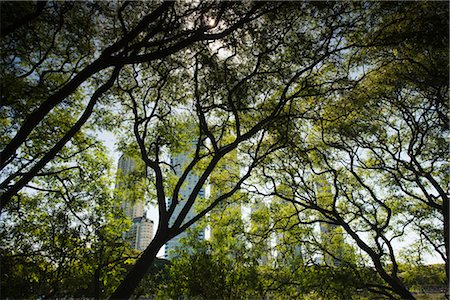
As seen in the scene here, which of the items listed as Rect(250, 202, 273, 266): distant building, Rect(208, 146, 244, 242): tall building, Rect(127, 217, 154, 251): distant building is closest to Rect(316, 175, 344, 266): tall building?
Rect(250, 202, 273, 266): distant building

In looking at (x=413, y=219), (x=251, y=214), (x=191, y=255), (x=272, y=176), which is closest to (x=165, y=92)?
(x=272, y=176)

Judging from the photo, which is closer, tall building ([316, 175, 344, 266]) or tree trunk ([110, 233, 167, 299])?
tree trunk ([110, 233, 167, 299])

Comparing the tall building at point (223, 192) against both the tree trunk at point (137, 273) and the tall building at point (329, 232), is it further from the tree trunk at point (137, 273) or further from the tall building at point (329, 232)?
the tree trunk at point (137, 273)

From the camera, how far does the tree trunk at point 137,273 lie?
6.33m

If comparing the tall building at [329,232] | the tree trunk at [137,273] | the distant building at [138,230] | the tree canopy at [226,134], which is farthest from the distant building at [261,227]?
the tree trunk at [137,273]

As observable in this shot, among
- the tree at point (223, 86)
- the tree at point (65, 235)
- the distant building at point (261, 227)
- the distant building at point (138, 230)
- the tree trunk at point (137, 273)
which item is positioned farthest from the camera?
the distant building at point (261, 227)

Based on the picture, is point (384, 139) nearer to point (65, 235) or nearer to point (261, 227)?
point (261, 227)

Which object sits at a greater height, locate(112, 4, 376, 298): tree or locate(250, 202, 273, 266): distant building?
locate(112, 4, 376, 298): tree

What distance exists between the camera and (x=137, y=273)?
6680mm

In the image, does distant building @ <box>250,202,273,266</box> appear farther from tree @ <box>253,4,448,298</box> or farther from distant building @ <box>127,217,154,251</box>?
distant building @ <box>127,217,154,251</box>

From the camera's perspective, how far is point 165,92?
1016 cm

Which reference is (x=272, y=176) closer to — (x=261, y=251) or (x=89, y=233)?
(x=261, y=251)

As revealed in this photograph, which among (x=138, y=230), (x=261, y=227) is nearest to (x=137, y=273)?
(x=261, y=227)

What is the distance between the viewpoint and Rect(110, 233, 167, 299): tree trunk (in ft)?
20.8
